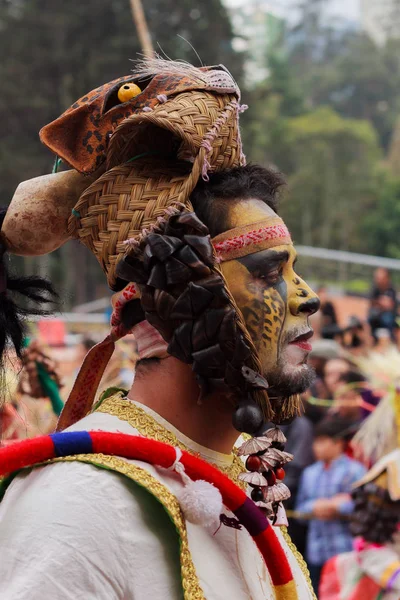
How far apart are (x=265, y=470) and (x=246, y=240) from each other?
52cm

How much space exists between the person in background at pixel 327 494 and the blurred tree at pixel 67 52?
17.9 m

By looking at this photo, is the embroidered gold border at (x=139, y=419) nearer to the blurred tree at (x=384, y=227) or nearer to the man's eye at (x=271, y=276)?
the man's eye at (x=271, y=276)

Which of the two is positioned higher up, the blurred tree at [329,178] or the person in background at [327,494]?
the person in background at [327,494]

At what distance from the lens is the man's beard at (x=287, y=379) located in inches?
87.1

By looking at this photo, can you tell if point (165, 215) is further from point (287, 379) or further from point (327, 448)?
point (327, 448)

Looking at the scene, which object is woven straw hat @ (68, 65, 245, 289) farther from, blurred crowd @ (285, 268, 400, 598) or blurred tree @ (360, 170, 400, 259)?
blurred tree @ (360, 170, 400, 259)

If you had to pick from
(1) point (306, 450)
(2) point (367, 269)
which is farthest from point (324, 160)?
(1) point (306, 450)

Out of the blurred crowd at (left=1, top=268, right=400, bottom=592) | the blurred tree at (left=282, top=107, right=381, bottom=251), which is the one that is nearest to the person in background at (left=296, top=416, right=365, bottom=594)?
the blurred crowd at (left=1, top=268, right=400, bottom=592)

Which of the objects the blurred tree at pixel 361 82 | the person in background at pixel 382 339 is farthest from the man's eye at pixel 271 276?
the blurred tree at pixel 361 82

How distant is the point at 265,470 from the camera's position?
2209 millimetres

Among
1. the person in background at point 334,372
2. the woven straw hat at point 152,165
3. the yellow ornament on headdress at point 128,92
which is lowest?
the person in background at point 334,372

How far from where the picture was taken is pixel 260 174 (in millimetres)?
2418

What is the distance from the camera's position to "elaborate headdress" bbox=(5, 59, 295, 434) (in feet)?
6.96

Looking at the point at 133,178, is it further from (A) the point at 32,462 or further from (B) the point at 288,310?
(A) the point at 32,462
